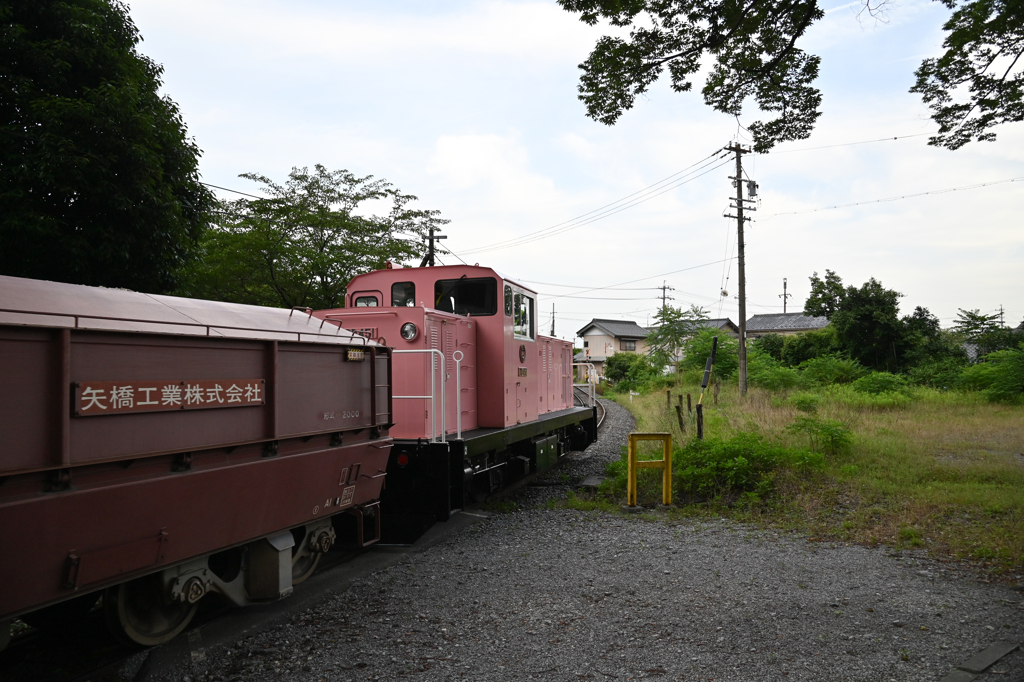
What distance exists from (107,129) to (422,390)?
18.0 ft

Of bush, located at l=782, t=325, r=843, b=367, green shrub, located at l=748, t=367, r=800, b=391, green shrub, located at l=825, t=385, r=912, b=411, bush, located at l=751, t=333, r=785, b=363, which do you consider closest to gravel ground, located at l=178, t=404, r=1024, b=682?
green shrub, located at l=825, t=385, r=912, b=411

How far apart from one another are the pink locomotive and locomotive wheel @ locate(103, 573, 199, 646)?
0.01 metres

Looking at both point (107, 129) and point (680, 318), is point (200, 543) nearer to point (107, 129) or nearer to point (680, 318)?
point (107, 129)

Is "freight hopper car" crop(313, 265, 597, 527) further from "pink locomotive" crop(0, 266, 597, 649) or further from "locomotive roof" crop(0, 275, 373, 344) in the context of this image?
"locomotive roof" crop(0, 275, 373, 344)

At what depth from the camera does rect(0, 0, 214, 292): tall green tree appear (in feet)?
26.7

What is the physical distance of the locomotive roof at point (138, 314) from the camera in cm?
340

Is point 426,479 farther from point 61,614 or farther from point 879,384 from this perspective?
point 879,384

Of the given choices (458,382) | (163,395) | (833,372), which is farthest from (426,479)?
(833,372)

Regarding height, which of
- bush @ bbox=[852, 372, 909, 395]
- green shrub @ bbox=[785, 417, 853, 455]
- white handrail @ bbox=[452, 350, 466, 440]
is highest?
white handrail @ bbox=[452, 350, 466, 440]

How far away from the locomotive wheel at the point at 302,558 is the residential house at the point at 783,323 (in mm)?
52650

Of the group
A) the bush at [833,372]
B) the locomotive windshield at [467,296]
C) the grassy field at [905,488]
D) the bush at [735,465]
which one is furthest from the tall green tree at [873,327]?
the locomotive windshield at [467,296]

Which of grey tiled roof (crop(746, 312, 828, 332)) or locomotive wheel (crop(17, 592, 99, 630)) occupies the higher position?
grey tiled roof (crop(746, 312, 828, 332))

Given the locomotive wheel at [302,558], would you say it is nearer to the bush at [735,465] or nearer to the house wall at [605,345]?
the bush at [735,465]

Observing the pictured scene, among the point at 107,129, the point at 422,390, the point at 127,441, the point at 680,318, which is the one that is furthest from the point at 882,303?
the point at 127,441
